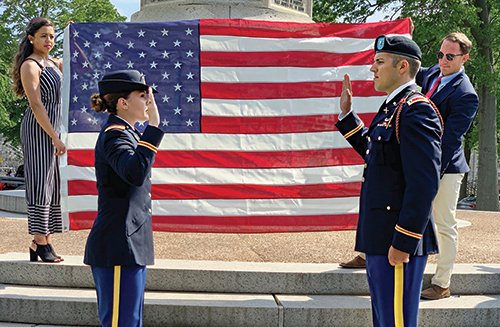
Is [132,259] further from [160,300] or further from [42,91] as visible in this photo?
[42,91]

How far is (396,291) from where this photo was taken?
8.64ft

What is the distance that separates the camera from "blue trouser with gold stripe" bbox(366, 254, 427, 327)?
8.63ft

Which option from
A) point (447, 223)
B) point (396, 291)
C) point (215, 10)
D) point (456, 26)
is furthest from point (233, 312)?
point (456, 26)

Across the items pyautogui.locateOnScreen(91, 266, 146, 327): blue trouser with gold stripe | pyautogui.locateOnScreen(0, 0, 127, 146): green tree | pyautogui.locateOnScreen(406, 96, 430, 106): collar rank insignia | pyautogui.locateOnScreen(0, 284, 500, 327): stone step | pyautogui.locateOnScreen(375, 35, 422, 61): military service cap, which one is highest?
pyautogui.locateOnScreen(0, 0, 127, 146): green tree

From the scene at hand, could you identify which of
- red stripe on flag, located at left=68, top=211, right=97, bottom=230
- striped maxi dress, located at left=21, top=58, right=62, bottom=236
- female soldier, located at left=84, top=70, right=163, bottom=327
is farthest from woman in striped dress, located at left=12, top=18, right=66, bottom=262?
female soldier, located at left=84, top=70, right=163, bottom=327

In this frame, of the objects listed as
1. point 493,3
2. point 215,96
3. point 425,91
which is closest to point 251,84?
point 215,96

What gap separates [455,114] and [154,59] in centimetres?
325

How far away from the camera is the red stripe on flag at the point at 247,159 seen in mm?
5637

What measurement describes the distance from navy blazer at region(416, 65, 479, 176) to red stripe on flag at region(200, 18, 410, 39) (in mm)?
1857

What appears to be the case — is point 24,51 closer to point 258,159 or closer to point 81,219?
point 81,219

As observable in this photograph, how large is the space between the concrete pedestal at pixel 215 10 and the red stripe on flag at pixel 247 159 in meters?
2.46

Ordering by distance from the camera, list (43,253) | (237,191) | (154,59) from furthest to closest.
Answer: (154,59)
(237,191)
(43,253)

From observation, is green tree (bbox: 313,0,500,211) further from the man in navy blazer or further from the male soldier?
the male soldier

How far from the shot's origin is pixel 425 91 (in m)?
4.59
